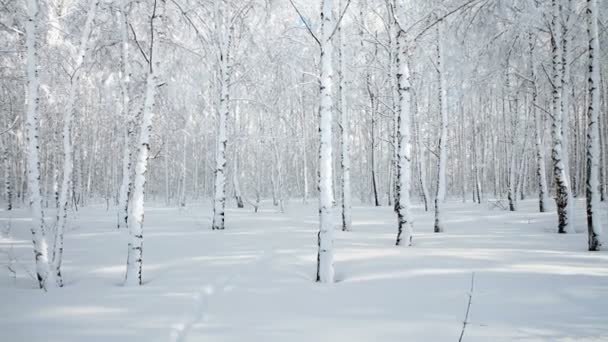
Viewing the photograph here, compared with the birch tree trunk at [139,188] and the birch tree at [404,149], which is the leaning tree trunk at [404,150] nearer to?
the birch tree at [404,149]

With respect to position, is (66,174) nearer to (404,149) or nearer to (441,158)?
(404,149)

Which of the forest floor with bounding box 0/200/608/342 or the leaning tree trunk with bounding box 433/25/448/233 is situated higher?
the leaning tree trunk with bounding box 433/25/448/233

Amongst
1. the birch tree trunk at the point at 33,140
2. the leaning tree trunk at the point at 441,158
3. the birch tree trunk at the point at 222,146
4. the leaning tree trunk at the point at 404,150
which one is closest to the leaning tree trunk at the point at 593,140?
the leaning tree trunk at the point at 404,150

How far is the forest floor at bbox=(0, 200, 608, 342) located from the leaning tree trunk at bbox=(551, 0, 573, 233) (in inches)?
83.4

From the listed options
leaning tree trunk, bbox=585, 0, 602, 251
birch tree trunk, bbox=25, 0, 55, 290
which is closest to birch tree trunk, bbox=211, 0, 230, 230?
birch tree trunk, bbox=25, 0, 55, 290

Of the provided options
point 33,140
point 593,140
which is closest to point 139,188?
point 33,140

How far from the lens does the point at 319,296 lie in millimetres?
3955

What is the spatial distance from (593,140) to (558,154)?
2731 mm

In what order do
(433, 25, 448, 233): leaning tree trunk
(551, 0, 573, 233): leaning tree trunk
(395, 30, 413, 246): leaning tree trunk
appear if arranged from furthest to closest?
(433, 25, 448, 233): leaning tree trunk < (551, 0, 573, 233): leaning tree trunk < (395, 30, 413, 246): leaning tree trunk

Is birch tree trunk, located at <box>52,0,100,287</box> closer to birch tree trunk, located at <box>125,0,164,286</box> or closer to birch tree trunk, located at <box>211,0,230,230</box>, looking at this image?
birch tree trunk, located at <box>125,0,164,286</box>

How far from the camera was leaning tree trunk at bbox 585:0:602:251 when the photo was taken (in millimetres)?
6098

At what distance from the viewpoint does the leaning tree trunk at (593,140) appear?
610 centimetres

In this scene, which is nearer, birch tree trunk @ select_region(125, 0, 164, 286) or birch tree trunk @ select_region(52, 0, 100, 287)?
birch tree trunk @ select_region(125, 0, 164, 286)

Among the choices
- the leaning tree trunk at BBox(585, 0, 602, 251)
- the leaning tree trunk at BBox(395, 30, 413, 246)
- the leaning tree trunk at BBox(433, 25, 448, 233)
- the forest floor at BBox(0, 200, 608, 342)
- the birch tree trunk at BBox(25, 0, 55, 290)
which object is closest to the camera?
the forest floor at BBox(0, 200, 608, 342)
